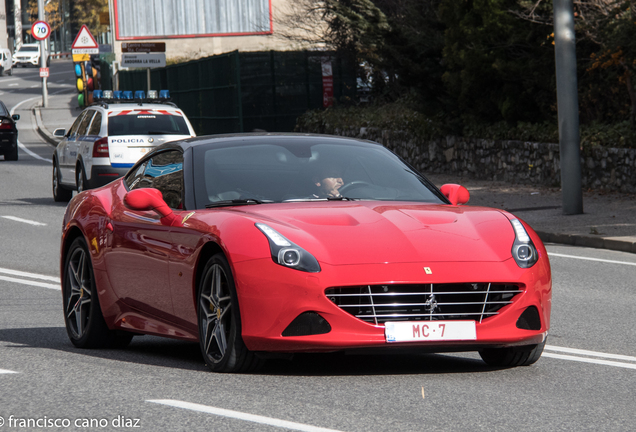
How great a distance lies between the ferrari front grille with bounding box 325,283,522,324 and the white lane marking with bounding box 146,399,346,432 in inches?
35.3

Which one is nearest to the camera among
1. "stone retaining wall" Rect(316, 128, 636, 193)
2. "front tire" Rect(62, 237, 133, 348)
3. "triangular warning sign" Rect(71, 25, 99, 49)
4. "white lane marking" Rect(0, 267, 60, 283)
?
"front tire" Rect(62, 237, 133, 348)

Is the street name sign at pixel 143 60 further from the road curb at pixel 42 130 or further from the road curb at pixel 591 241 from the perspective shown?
the road curb at pixel 591 241

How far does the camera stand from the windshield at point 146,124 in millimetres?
19031

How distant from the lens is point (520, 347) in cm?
636

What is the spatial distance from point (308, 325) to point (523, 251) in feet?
4.16

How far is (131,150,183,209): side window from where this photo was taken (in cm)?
695

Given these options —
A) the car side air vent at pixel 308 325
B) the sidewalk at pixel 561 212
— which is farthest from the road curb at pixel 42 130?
the car side air vent at pixel 308 325

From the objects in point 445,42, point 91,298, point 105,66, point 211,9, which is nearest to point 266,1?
point 211,9

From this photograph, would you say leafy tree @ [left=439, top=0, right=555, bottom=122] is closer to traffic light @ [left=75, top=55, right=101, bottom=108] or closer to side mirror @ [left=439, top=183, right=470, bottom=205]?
side mirror @ [left=439, top=183, right=470, bottom=205]

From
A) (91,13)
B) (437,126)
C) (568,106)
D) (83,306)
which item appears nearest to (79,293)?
(83,306)

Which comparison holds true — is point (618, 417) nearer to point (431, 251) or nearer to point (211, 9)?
point (431, 251)

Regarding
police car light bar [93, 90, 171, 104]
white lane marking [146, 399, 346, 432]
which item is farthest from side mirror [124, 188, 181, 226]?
police car light bar [93, 90, 171, 104]

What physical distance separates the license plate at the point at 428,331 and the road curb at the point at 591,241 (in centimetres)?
854

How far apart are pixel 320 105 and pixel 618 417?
2801 cm
